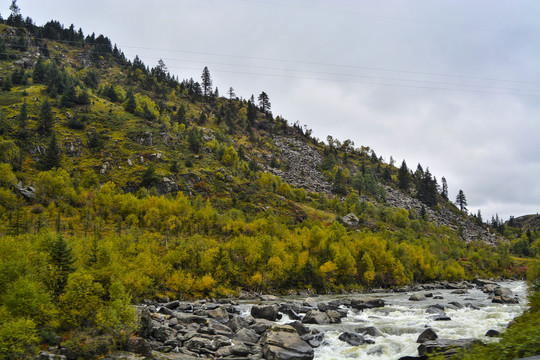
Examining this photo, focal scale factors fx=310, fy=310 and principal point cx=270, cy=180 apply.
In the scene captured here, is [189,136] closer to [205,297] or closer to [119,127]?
[119,127]

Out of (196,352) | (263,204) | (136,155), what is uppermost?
(136,155)

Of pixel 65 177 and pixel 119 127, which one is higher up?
pixel 119 127

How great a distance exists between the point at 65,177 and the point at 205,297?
242ft

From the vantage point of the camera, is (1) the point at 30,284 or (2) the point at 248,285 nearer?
(1) the point at 30,284

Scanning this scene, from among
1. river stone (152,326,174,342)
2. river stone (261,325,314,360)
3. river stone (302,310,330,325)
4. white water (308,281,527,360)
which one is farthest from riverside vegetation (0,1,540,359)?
river stone (302,310,330,325)

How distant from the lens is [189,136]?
16275cm

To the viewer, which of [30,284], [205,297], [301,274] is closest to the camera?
[30,284]

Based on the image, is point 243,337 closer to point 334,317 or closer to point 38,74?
point 334,317

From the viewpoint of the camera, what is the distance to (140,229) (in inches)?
3504

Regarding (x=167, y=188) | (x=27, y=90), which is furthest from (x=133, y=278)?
(x=27, y=90)

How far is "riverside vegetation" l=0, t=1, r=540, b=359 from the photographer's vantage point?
30.2 meters

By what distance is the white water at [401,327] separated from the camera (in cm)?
2691

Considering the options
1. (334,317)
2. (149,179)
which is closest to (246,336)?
(334,317)

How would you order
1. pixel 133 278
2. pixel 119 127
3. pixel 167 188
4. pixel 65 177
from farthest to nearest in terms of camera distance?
1. pixel 119 127
2. pixel 167 188
3. pixel 65 177
4. pixel 133 278
